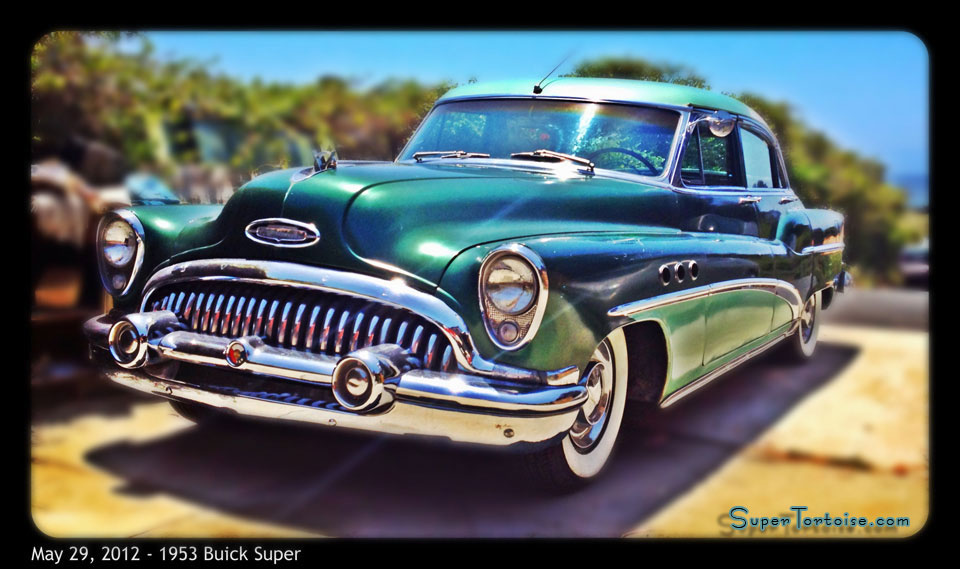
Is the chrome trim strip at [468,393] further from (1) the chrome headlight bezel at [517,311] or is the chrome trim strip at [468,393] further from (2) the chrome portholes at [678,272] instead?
(2) the chrome portholes at [678,272]

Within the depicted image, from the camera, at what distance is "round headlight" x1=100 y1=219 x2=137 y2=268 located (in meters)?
2.62

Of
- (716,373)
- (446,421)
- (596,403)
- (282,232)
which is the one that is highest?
(282,232)

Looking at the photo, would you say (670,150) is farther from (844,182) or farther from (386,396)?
(386,396)

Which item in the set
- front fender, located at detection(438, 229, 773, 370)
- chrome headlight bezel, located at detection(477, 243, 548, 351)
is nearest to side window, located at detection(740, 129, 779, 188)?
front fender, located at detection(438, 229, 773, 370)

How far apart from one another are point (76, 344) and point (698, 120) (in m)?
2.23

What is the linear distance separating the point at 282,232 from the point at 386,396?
1.95ft

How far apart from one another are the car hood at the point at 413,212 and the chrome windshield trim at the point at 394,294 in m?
0.04

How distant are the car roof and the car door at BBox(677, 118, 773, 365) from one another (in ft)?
0.47

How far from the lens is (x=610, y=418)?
2.50 metres

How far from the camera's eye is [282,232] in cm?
232

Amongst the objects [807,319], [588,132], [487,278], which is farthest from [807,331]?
[487,278]

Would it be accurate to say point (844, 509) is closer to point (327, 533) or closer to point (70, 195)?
point (327, 533)

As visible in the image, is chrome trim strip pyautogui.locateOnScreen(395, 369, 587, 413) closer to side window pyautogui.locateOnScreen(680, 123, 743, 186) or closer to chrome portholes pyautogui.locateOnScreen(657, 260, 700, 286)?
chrome portholes pyautogui.locateOnScreen(657, 260, 700, 286)
